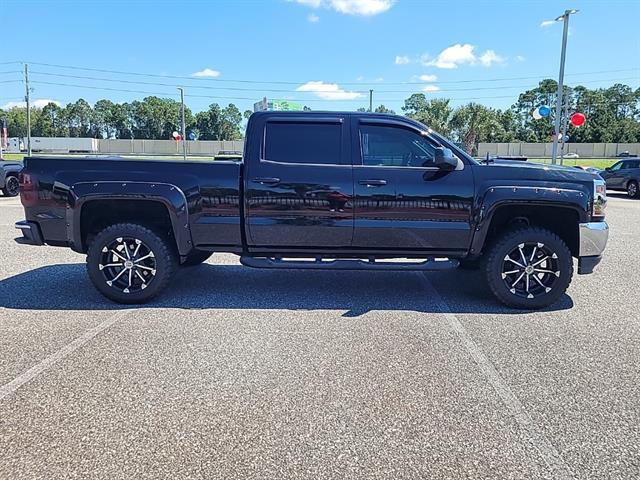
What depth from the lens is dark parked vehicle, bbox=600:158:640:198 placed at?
64.5 feet

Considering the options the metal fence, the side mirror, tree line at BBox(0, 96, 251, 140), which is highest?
tree line at BBox(0, 96, 251, 140)

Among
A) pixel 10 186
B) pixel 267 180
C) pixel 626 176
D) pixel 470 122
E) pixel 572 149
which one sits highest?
pixel 470 122

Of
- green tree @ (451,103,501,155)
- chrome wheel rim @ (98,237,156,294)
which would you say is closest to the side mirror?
chrome wheel rim @ (98,237,156,294)

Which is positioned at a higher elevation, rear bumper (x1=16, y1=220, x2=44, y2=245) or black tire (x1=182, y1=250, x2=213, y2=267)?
rear bumper (x1=16, y1=220, x2=44, y2=245)

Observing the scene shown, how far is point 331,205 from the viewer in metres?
5.14

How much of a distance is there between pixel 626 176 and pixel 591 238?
17948mm

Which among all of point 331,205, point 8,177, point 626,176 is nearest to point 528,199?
point 331,205

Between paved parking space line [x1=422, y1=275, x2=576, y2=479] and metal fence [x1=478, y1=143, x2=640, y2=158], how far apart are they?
2835 inches

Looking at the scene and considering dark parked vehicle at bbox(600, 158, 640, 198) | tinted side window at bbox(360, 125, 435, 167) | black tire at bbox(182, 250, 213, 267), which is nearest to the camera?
tinted side window at bbox(360, 125, 435, 167)

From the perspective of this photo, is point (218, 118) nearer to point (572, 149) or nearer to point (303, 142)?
point (572, 149)

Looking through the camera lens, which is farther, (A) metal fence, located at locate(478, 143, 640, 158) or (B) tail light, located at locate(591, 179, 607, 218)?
(A) metal fence, located at locate(478, 143, 640, 158)

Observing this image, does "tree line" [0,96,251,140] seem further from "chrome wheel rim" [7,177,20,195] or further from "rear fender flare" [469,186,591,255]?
"rear fender flare" [469,186,591,255]

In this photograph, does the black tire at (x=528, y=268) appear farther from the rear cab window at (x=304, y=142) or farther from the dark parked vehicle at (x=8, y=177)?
the dark parked vehicle at (x=8, y=177)

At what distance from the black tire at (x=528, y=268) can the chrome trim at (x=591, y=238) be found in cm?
16
